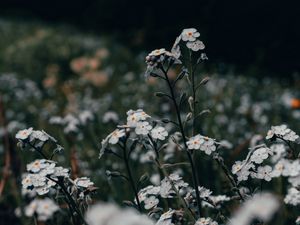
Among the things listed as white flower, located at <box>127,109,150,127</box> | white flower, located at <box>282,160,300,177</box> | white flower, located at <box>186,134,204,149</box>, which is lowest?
white flower, located at <box>282,160,300,177</box>

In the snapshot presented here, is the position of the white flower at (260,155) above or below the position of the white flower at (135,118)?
below

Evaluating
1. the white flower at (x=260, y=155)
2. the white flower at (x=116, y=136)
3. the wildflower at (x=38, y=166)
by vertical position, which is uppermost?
the white flower at (x=116, y=136)

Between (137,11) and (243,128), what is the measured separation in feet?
35.6

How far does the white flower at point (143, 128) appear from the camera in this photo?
1777 mm

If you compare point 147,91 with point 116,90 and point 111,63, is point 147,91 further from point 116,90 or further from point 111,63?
point 111,63

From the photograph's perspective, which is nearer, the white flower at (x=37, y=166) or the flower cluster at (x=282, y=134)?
the white flower at (x=37, y=166)

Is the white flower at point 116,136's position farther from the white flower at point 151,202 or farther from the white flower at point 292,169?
the white flower at point 292,169

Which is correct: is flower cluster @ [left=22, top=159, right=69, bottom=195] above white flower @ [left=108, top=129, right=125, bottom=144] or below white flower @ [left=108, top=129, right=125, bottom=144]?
below

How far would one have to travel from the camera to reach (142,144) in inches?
76.1

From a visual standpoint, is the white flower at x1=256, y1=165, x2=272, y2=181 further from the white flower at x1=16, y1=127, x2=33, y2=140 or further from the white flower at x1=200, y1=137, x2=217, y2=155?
the white flower at x1=16, y1=127, x2=33, y2=140

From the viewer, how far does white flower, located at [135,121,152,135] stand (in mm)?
1777

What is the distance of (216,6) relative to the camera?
1234cm

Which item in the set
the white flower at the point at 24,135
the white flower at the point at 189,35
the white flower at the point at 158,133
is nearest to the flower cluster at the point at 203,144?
the white flower at the point at 158,133

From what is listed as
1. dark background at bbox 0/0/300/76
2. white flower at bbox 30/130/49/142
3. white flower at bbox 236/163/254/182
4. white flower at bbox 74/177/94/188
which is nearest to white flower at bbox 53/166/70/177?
white flower at bbox 74/177/94/188
